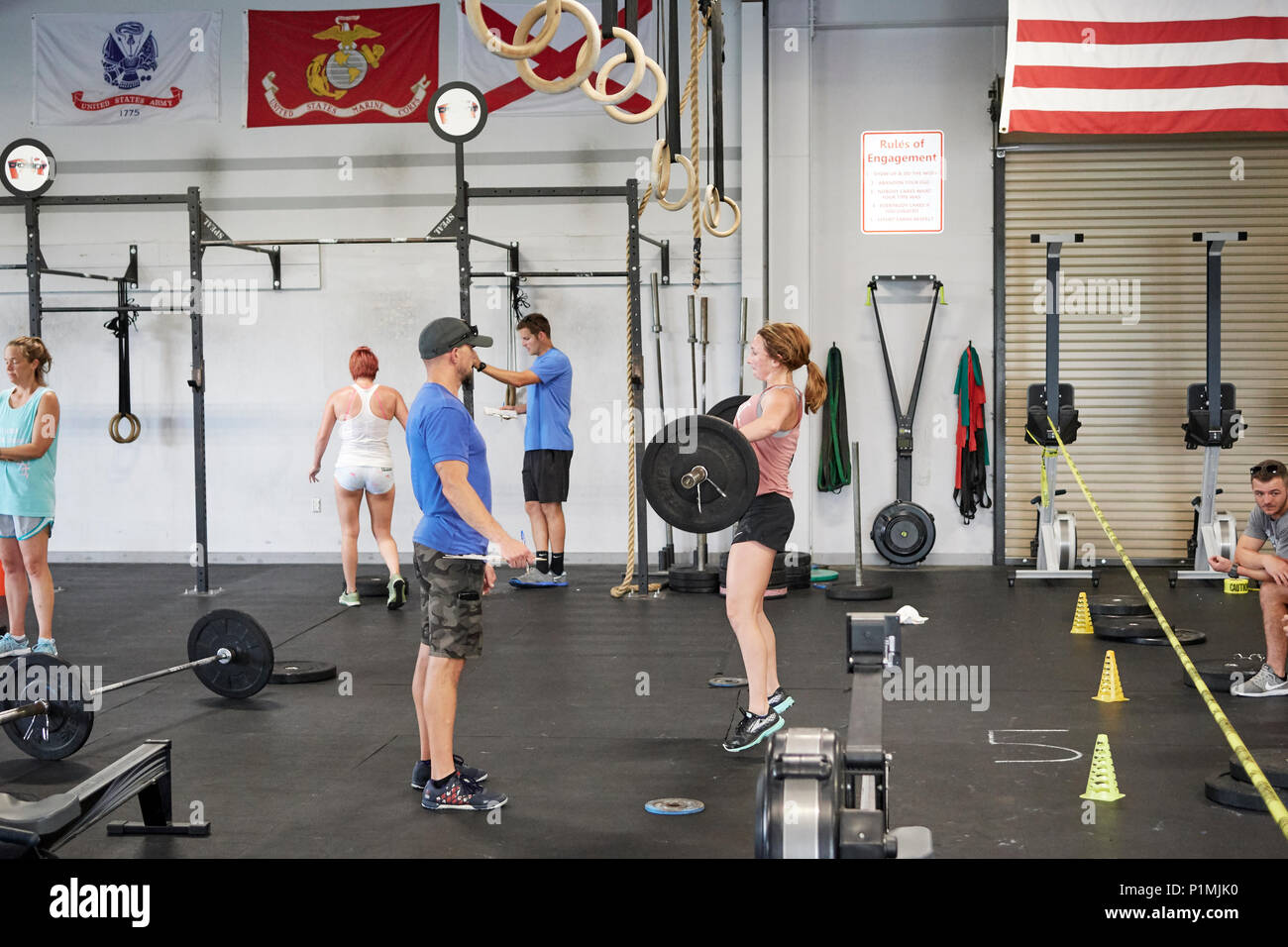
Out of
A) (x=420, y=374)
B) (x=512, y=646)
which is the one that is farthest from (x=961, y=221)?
(x=512, y=646)

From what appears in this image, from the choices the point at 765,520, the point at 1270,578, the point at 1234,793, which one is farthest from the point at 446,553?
the point at 1270,578

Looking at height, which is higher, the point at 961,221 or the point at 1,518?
the point at 961,221

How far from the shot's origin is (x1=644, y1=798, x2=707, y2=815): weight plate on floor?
3.00 meters

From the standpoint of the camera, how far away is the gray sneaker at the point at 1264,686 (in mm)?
4039

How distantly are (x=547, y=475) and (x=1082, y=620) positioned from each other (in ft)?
9.13

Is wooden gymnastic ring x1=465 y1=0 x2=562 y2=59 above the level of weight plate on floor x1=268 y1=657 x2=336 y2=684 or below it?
above

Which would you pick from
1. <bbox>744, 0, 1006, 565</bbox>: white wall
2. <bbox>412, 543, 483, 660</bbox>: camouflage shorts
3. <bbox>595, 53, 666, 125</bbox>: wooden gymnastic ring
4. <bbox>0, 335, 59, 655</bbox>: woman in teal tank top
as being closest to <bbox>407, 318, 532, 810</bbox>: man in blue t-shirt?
<bbox>412, 543, 483, 660</bbox>: camouflage shorts

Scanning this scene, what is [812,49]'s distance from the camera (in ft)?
24.7

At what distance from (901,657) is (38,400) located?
3325 millimetres

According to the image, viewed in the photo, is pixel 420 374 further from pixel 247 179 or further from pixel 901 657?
pixel 901 657

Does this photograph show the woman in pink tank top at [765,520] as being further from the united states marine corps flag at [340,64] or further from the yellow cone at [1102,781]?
the united states marine corps flag at [340,64]

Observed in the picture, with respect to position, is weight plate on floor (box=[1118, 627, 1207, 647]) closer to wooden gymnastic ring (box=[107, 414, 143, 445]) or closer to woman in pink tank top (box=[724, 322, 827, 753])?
woman in pink tank top (box=[724, 322, 827, 753])

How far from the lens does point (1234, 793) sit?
2939 millimetres

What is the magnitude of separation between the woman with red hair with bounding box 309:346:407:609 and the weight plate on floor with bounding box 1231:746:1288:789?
149 inches
